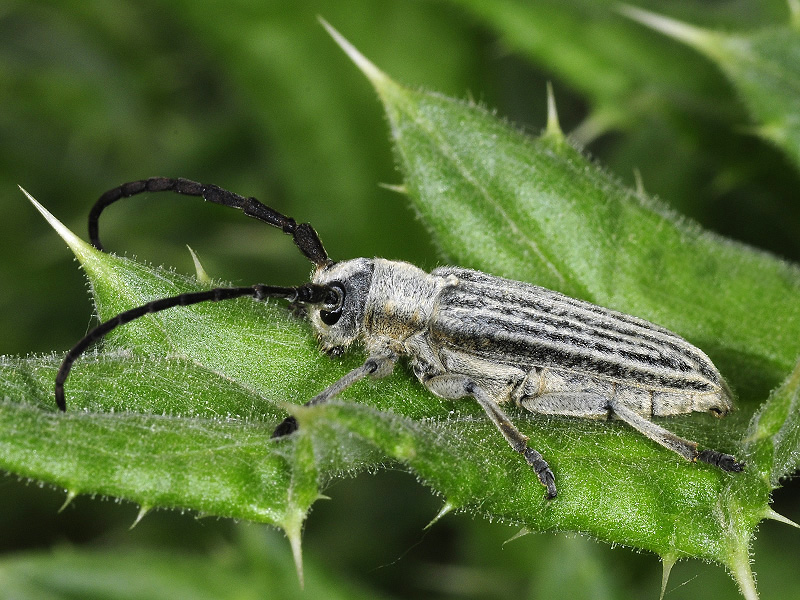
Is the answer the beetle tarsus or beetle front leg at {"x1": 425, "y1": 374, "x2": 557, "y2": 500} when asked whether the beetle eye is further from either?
the beetle tarsus

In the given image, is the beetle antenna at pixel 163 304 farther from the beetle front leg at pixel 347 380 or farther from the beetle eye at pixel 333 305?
the beetle front leg at pixel 347 380

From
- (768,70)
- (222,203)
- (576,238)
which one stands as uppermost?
(768,70)

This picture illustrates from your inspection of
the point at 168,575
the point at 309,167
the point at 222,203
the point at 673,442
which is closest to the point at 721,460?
the point at 673,442

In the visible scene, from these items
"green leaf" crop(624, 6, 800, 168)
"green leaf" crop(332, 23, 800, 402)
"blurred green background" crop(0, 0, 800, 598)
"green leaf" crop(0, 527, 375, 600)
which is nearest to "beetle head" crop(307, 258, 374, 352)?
"green leaf" crop(332, 23, 800, 402)

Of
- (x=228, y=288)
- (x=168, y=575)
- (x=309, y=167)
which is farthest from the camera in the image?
(x=309, y=167)

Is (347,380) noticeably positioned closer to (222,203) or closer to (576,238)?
(222,203)

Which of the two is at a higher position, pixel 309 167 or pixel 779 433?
pixel 779 433
